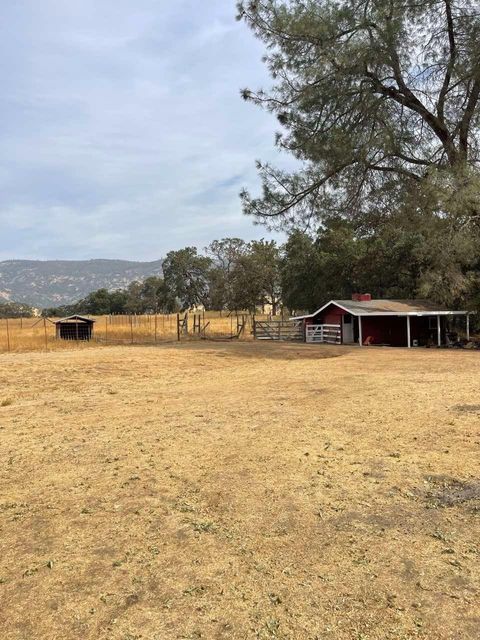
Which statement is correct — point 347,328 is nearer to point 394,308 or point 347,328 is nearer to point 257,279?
point 394,308

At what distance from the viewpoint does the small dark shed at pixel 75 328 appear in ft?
107

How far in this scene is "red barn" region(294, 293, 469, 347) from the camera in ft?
89.3

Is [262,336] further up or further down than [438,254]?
further down

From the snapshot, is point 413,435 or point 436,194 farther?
point 436,194

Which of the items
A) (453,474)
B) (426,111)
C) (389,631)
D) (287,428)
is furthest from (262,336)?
(389,631)

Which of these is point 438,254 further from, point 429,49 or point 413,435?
point 413,435

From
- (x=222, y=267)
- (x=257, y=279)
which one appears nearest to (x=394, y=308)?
(x=257, y=279)

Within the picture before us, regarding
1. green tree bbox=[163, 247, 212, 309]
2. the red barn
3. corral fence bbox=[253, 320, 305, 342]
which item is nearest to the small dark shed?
corral fence bbox=[253, 320, 305, 342]

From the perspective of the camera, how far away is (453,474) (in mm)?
5242

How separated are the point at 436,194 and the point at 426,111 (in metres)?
3.80

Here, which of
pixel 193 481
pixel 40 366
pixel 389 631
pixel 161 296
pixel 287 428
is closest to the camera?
pixel 389 631

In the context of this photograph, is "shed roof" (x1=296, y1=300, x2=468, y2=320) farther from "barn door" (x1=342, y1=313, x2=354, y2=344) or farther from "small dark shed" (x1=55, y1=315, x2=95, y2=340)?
"small dark shed" (x1=55, y1=315, x2=95, y2=340)

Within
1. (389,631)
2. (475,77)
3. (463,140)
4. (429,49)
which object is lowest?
(389,631)

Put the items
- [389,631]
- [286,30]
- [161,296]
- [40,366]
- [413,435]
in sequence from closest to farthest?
[389,631] → [413,435] → [40,366] → [286,30] → [161,296]
